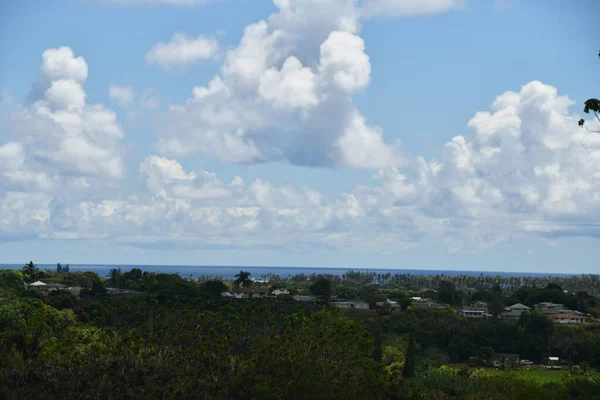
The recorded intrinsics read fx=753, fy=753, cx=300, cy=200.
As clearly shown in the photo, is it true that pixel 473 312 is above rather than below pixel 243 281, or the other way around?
below

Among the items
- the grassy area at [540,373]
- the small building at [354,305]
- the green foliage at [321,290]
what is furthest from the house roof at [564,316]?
the green foliage at [321,290]

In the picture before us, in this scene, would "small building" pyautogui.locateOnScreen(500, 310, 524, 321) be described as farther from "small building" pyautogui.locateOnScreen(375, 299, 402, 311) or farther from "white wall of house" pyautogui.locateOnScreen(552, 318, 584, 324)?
"small building" pyautogui.locateOnScreen(375, 299, 402, 311)

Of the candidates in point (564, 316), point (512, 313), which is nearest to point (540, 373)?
point (564, 316)

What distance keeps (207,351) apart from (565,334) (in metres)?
99.1

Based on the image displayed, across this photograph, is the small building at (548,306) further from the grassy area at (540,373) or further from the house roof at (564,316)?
the grassy area at (540,373)

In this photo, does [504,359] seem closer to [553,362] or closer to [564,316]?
[553,362]

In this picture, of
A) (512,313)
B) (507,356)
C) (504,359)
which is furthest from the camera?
(512,313)

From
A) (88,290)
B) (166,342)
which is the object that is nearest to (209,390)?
(166,342)

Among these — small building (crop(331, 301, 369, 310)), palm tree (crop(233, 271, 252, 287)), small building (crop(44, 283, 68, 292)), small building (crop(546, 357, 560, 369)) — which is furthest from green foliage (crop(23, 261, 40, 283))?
small building (crop(546, 357, 560, 369))

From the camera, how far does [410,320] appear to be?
130 meters

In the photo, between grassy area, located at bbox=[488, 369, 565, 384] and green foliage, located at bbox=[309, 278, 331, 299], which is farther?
green foliage, located at bbox=[309, 278, 331, 299]

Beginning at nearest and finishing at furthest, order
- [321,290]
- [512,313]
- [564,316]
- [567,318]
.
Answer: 1. [564,316]
2. [567,318]
3. [512,313]
4. [321,290]

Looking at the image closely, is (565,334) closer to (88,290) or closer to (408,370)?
(408,370)

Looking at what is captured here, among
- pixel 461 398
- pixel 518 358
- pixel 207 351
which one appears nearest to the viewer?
pixel 207 351
